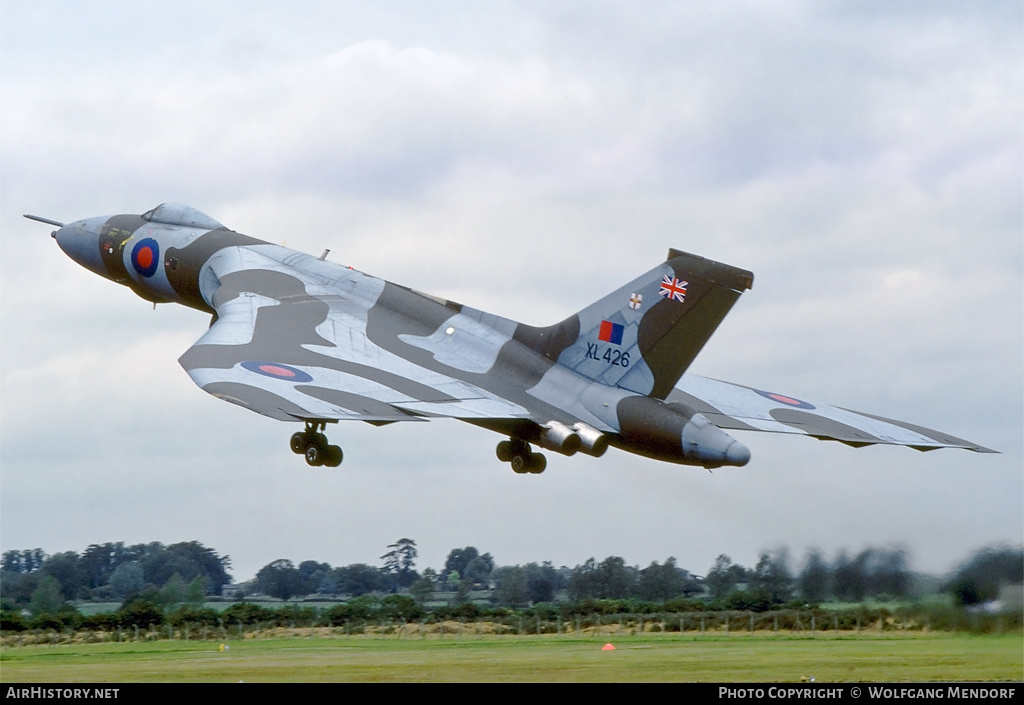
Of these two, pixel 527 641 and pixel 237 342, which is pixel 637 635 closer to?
pixel 527 641

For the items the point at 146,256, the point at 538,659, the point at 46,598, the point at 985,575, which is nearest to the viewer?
the point at 985,575

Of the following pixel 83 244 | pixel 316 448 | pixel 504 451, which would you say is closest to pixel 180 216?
pixel 83 244

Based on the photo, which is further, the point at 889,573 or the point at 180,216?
the point at 180,216

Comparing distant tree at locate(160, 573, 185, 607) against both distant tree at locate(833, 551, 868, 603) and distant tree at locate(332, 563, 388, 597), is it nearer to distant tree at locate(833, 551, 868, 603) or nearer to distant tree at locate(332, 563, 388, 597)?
distant tree at locate(332, 563, 388, 597)

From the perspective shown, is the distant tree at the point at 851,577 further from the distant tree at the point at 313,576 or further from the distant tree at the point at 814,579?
the distant tree at the point at 313,576

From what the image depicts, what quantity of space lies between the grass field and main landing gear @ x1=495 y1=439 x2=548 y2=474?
3.70 m

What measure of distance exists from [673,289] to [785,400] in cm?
663

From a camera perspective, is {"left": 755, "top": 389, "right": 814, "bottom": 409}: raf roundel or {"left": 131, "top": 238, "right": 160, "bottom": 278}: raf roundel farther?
{"left": 131, "top": 238, "right": 160, "bottom": 278}: raf roundel

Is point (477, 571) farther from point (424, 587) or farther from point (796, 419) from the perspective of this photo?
point (796, 419)

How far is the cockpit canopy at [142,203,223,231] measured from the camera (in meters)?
37.5

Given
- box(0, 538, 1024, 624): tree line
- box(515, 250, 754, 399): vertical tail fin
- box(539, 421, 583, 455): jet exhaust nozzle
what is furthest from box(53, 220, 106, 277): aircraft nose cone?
box(539, 421, 583, 455): jet exhaust nozzle

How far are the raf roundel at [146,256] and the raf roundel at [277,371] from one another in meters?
9.45

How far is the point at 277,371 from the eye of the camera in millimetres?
28141
